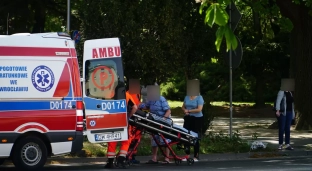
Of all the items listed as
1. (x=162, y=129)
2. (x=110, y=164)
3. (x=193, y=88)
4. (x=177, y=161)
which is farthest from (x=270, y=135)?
(x=110, y=164)

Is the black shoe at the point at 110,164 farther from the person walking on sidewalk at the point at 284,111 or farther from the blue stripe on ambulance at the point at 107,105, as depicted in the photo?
the person walking on sidewalk at the point at 284,111

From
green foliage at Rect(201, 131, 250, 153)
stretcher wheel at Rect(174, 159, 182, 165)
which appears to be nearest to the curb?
green foliage at Rect(201, 131, 250, 153)

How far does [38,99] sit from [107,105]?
52.6 inches

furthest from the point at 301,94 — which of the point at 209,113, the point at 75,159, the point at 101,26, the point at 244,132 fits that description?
the point at 75,159

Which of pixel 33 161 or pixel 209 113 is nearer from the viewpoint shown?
pixel 33 161

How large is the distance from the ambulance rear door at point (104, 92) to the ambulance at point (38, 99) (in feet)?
0.79

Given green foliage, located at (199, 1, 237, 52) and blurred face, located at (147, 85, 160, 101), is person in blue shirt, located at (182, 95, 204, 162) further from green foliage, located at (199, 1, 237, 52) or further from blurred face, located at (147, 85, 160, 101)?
green foliage, located at (199, 1, 237, 52)

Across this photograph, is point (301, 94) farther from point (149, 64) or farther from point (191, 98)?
point (191, 98)

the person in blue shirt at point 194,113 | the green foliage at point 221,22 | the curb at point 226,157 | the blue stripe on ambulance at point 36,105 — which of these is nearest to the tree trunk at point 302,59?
the curb at point 226,157

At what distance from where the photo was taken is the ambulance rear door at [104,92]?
473 inches

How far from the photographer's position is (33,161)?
11.5m

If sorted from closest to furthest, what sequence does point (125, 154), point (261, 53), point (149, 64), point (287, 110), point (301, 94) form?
1. point (125, 154)
2. point (287, 110)
3. point (149, 64)
4. point (301, 94)
5. point (261, 53)

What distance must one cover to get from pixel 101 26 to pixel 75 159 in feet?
14.2

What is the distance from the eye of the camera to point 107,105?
12.0 m
